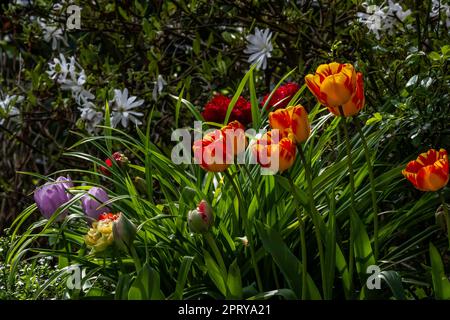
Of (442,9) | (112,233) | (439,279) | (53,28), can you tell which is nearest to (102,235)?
(112,233)

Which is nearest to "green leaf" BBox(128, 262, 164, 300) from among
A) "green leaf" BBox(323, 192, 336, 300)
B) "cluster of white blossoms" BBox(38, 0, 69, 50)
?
"green leaf" BBox(323, 192, 336, 300)

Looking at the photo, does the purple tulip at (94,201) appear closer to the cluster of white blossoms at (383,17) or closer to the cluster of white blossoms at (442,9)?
the cluster of white blossoms at (383,17)

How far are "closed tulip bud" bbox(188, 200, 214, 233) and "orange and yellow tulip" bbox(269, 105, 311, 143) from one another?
0.23 m

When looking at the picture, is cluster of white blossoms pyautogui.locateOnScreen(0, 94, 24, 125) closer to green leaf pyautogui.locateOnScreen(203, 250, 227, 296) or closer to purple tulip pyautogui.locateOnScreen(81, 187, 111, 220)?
purple tulip pyautogui.locateOnScreen(81, 187, 111, 220)

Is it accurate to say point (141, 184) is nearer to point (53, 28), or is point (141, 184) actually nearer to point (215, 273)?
point (215, 273)

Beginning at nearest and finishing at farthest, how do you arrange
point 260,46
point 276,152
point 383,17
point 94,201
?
point 276,152
point 94,201
point 383,17
point 260,46

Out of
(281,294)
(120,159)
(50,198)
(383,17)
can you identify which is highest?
(383,17)

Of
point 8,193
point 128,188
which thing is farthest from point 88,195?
point 8,193

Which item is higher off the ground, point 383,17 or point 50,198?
point 383,17

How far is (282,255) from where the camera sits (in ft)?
6.54

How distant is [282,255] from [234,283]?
0.14m

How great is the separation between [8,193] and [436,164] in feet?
7.60

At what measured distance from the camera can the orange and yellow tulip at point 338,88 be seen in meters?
1.80

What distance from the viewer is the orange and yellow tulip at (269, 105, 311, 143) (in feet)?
5.95
